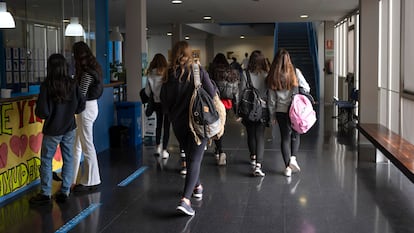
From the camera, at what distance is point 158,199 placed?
5227 millimetres

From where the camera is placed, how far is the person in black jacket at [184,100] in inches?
183

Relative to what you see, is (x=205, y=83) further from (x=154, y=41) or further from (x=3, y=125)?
(x=154, y=41)

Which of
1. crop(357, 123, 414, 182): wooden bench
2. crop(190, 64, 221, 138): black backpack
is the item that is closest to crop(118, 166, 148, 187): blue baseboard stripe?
crop(190, 64, 221, 138): black backpack

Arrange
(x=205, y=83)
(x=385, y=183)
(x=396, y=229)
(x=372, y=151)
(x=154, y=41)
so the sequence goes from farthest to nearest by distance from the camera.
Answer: (x=154, y=41), (x=372, y=151), (x=385, y=183), (x=205, y=83), (x=396, y=229)

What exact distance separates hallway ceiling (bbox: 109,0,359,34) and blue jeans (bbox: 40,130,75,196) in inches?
285

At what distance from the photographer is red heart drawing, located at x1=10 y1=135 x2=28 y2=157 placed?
5.32m

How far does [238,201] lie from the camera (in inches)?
202

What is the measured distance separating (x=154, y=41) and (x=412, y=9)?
79.7 feet

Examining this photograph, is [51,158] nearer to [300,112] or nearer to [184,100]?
[184,100]

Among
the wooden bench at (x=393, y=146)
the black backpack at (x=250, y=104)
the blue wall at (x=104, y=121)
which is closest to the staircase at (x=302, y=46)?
the blue wall at (x=104, y=121)

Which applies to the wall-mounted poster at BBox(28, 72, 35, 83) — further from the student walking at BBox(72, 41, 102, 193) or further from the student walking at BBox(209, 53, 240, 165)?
the student walking at BBox(209, 53, 240, 165)

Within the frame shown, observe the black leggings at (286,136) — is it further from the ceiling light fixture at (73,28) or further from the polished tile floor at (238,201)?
the ceiling light fixture at (73,28)

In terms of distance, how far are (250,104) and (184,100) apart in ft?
5.52

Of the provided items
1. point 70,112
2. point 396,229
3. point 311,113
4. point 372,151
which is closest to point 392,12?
point 372,151
